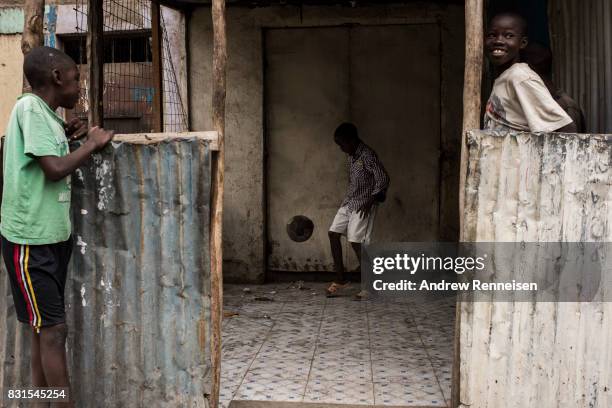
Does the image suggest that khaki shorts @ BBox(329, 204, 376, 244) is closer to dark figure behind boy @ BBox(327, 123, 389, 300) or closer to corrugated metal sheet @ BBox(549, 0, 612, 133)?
dark figure behind boy @ BBox(327, 123, 389, 300)

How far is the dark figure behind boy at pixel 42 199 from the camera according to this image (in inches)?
121

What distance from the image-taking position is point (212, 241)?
350 cm

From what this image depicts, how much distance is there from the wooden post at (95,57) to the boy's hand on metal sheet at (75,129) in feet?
6.50

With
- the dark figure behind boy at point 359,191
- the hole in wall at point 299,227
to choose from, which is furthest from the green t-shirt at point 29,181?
the hole in wall at point 299,227

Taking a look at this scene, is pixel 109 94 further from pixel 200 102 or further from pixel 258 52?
pixel 258 52

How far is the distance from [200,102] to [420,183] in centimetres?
267

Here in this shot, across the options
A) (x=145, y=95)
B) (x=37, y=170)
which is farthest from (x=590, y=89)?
(x=145, y=95)

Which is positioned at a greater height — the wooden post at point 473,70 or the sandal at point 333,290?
the wooden post at point 473,70

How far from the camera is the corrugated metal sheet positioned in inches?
171

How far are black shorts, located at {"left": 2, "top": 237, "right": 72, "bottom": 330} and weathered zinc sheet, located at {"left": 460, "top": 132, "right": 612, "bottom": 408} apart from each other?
2.11 meters

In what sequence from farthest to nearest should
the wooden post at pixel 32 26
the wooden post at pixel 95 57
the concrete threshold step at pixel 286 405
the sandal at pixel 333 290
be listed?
the sandal at pixel 333 290
the wooden post at pixel 95 57
the concrete threshold step at pixel 286 405
the wooden post at pixel 32 26

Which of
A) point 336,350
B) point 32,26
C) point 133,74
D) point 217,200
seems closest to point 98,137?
point 217,200

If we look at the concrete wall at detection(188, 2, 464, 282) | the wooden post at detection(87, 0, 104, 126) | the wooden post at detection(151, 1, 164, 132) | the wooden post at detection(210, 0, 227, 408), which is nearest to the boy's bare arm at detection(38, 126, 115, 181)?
the wooden post at detection(210, 0, 227, 408)

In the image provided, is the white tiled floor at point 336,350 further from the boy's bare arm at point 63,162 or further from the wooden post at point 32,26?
the wooden post at point 32,26
